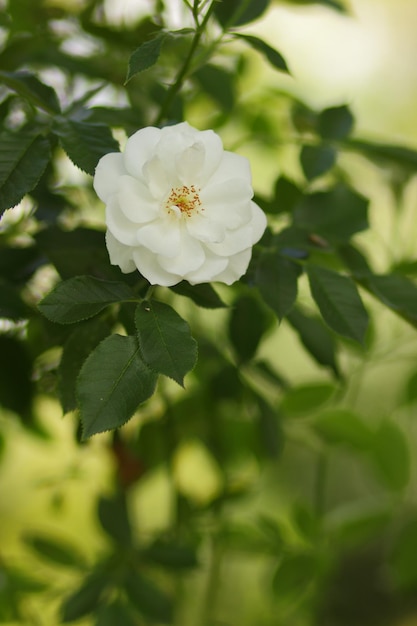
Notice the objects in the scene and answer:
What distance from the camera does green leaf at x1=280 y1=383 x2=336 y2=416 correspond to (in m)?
0.59

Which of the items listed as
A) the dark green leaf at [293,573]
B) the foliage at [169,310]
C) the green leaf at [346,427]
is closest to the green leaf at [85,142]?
the foliage at [169,310]

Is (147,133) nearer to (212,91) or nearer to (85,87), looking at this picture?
(212,91)

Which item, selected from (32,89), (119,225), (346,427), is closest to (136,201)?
(119,225)

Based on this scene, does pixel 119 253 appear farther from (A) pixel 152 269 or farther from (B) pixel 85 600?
(B) pixel 85 600

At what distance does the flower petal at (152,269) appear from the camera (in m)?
0.32

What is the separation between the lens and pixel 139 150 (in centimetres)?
32

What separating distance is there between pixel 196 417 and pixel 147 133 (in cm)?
40

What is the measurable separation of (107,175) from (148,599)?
35 cm

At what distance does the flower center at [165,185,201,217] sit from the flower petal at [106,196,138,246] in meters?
0.03

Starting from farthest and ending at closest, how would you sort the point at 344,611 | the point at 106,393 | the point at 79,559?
the point at 344,611 < the point at 79,559 < the point at 106,393

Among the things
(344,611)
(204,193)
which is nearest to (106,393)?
(204,193)

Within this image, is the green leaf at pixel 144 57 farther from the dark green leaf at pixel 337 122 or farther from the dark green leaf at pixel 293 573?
the dark green leaf at pixel 293 573

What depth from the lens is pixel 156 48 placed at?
0.34m

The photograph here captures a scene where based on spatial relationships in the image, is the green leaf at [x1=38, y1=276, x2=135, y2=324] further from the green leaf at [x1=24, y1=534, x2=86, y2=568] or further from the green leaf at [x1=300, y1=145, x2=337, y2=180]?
the green leaf at [x1=24, y1=534, x2=86, y2=568]
